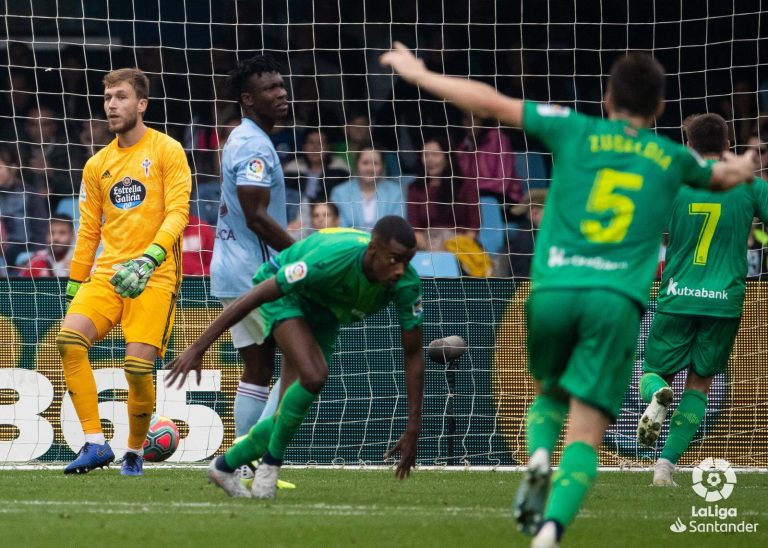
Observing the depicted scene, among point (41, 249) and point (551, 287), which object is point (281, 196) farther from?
point (41, 249)

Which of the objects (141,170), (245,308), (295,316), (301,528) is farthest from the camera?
(141,170)

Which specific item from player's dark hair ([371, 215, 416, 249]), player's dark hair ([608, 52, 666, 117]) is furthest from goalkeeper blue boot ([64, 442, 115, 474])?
player's dark hair ([608, 52, 666, 117])

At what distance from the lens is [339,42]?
44.2 ft

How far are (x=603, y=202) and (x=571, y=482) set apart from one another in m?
1.00

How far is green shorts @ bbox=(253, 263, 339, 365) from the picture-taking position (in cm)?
661

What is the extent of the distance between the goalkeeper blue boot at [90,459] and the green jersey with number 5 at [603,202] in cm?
444

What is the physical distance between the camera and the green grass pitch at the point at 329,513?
5250mm

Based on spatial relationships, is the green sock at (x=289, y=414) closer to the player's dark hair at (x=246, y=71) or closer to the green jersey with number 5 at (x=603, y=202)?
the green jersey with number 5 at (x=603, y=202)

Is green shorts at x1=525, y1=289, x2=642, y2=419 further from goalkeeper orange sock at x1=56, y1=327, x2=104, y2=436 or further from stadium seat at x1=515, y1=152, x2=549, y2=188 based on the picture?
stadium seat at x1=515, y1=152, x2=549, y2=188

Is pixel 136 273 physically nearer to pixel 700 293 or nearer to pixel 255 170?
pixel 255 170

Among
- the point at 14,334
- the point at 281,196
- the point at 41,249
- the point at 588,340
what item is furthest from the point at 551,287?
the point at 41,249

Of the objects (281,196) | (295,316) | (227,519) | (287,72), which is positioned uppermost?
(287,72)

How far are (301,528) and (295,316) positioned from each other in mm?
1375

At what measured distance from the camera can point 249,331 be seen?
25.6ft
